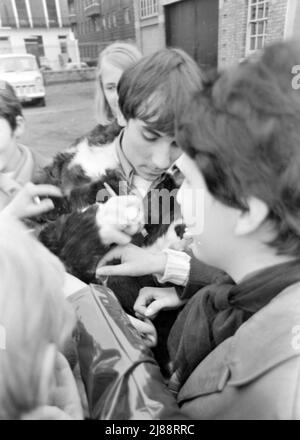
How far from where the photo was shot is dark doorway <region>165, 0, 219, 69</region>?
35.5ft

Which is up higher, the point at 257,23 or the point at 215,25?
the point at 215,25

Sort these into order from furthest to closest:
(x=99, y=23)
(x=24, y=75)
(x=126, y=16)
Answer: (x=99, y=23) < (x=126, y=16) < (x=24, y=75)

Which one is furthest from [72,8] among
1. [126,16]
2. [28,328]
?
[28,328]

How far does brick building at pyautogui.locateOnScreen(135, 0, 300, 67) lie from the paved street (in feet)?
10.0

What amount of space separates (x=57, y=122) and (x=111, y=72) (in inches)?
292

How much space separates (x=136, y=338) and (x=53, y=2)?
115ft

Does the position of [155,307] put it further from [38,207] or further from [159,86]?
[159,86]

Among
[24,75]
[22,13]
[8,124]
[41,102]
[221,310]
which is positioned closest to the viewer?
[221,310]

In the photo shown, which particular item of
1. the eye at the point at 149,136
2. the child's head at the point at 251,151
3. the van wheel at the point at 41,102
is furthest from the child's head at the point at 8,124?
the van wheel at the point at 41,102

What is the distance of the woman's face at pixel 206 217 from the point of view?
74 cm

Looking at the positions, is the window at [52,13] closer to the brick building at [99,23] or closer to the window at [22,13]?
the window at [22,13]

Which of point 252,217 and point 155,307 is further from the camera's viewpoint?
point 155,307

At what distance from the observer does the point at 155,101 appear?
46.1 inches

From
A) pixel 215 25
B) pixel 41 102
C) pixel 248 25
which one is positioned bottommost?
pixel 41 102
